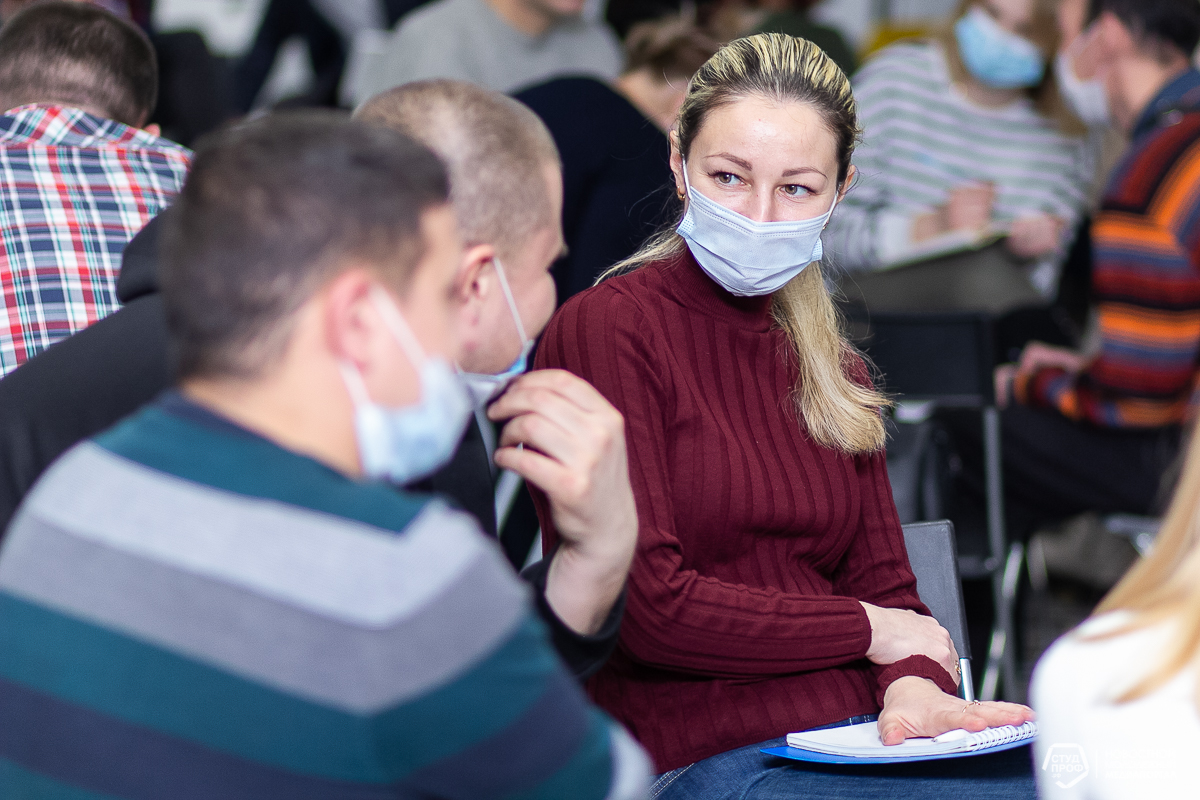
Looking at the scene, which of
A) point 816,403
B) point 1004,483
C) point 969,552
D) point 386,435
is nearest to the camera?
point 386,435

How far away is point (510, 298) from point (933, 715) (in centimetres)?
78

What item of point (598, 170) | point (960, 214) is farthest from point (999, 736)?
point (960, 214)

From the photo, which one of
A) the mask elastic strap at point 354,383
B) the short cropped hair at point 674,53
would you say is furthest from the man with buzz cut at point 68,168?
the short cropped hair at point 674,53

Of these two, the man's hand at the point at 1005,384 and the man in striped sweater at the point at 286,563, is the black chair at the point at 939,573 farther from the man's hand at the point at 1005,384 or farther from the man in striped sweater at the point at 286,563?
the man's hand at the point at 1005,384

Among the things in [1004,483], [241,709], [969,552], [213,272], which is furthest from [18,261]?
[1004,483]

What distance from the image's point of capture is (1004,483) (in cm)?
312

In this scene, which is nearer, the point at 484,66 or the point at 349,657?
the point at 349,657

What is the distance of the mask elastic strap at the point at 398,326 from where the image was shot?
0.84 m

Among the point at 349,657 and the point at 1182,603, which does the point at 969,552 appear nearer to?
the point at 1182,603

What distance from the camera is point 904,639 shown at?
1667 millimetres

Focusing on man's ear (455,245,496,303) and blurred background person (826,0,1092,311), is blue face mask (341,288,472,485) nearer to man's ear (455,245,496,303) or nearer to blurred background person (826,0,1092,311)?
man's ear (455,245,496,303)

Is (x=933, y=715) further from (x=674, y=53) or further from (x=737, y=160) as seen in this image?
(x=674, y=53)

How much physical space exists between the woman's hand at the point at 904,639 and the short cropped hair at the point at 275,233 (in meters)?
1.05

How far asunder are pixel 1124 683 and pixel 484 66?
8.69ft
